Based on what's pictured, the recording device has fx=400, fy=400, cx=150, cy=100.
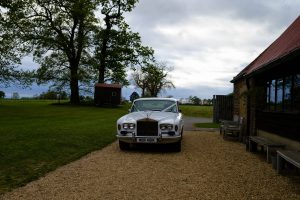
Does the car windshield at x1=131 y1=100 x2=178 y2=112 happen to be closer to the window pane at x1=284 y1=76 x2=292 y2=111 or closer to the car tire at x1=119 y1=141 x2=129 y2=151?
the car tire at x1=119 y1=141 x2=129 y2=151

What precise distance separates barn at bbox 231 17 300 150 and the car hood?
302 centimetres

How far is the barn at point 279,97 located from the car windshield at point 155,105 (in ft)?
8.99

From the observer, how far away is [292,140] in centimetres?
1059

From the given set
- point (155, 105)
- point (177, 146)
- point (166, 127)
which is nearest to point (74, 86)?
point (155, 105)

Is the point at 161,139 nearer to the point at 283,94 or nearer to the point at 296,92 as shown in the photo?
the point at 283,94

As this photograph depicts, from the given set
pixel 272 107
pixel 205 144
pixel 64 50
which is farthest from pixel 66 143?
pixel 64 50

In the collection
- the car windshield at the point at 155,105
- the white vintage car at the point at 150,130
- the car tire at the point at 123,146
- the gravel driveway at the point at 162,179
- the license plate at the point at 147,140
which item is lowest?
the gravel driveway at the point at 162,179

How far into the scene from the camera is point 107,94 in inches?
1794

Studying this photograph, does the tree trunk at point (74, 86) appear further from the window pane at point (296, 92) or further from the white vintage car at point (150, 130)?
the window pane at point (296, 92)

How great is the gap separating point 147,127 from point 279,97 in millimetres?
4128

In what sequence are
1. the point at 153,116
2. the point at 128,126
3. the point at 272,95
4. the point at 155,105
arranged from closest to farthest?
the point at 128,126 → the point at 153,116 → the point at 272,95 → the point at 155,105

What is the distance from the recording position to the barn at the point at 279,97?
10.2 metres

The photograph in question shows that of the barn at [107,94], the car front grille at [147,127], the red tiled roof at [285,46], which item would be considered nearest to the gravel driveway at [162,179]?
the car front grille at [147,127]

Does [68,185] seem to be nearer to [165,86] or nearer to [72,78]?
[72,78]
